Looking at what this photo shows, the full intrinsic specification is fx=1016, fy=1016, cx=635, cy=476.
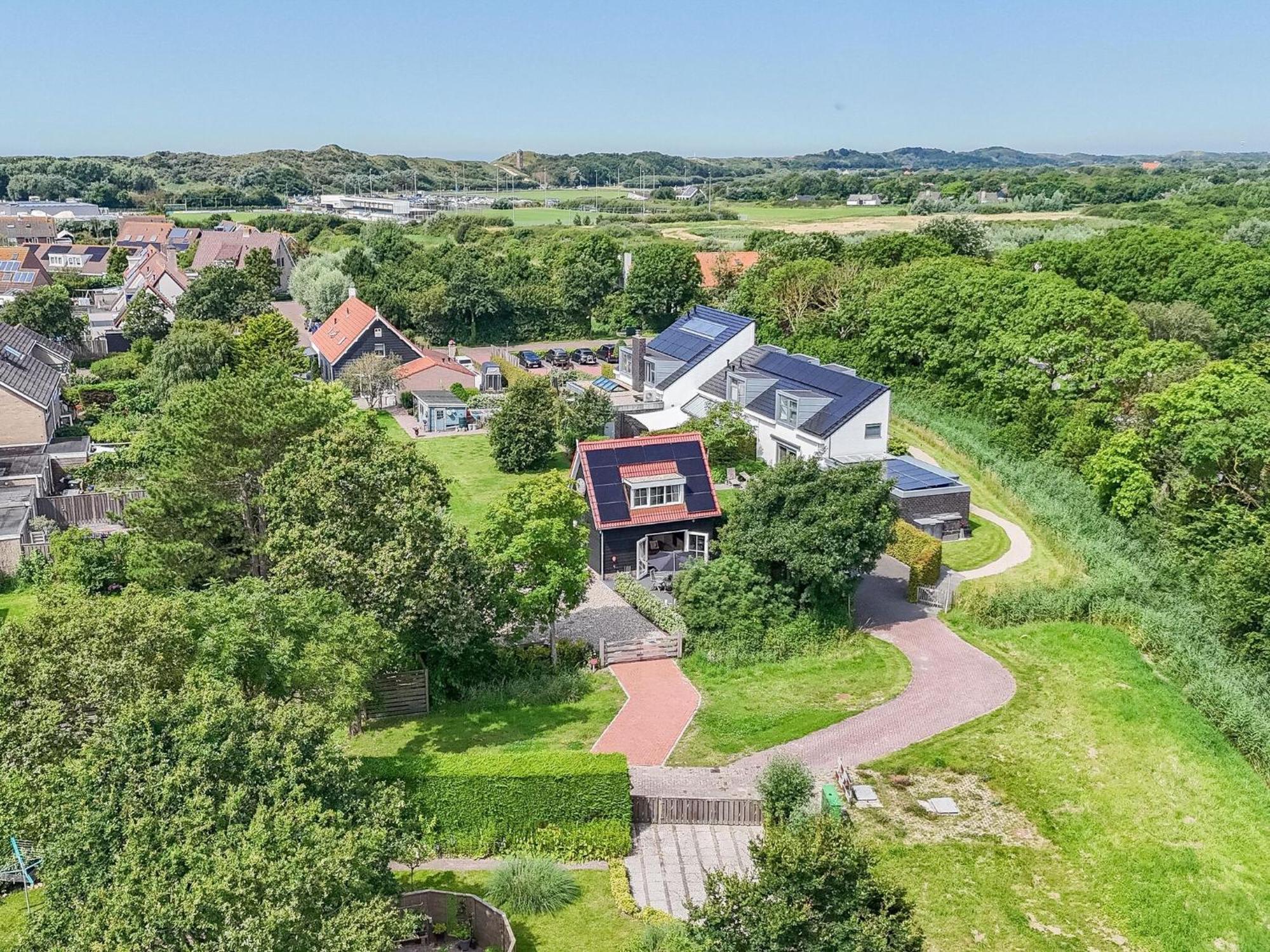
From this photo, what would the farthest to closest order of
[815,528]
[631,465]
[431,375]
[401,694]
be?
[431,375] < [631,465] < [815,528] < [401,694]

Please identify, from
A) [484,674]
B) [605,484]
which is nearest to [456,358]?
[605,484]

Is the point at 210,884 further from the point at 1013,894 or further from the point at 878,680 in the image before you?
the point at 878,680

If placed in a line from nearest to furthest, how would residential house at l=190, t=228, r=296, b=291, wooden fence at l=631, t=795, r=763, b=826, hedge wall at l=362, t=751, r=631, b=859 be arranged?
hedge wall at l=362, t=751, r=631, b=859, wooden fence at l=631, t=795, r=763, b=826, residential house at l=190, t=228, r=296, b=291

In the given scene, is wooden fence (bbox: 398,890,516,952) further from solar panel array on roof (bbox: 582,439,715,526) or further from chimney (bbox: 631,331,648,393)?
chimney (bbox: 631,331,648,393)

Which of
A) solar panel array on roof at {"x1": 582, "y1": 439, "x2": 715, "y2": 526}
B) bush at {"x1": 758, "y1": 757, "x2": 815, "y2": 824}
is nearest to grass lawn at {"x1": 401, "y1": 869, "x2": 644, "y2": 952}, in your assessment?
bush at {"x1": 758, "y1": 757, "x2": 815, "y2": 824}

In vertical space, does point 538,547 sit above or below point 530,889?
above

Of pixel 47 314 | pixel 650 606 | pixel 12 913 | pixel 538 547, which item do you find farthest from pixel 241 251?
pixel 12 913

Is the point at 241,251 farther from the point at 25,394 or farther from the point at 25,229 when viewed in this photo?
the point at 25,394
